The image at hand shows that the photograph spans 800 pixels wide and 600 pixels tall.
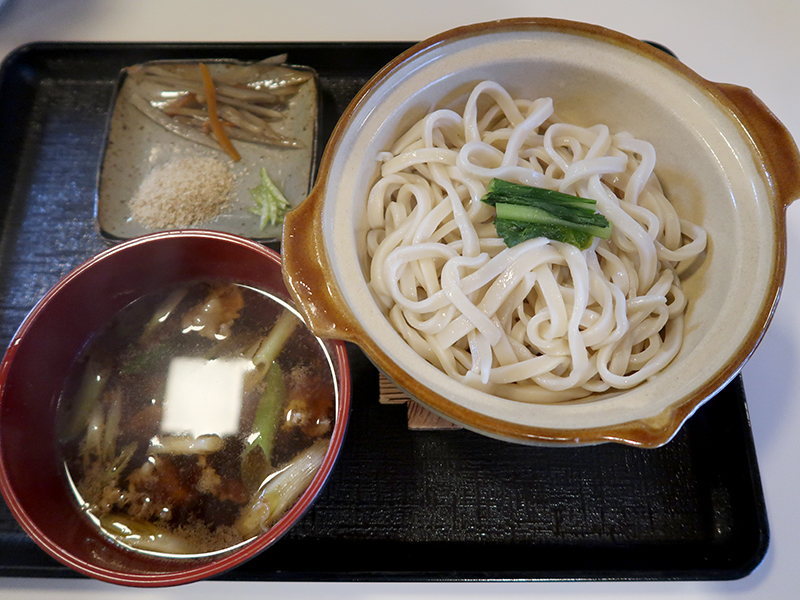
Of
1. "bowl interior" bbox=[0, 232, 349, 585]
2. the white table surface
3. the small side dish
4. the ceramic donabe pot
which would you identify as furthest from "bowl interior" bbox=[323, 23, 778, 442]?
the white table surface

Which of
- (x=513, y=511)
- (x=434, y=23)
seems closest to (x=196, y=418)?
(x=513, y=511)

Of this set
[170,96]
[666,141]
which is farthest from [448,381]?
[170,96]

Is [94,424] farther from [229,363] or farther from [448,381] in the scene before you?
[448,381]

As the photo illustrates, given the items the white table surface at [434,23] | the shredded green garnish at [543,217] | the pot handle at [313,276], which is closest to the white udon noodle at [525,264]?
the shredded green garnish at [543,217]

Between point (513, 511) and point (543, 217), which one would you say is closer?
point (543, 217)

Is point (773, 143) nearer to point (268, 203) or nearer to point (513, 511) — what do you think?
point (513, 511)

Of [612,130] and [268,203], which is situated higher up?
[612,130]

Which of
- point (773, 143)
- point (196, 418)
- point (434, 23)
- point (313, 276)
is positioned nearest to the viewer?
point (313, 276)

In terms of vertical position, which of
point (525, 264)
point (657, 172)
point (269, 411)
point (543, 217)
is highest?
point (657, 172)

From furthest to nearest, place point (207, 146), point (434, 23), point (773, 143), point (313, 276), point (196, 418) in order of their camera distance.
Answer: point (434, 23) < point (207, 146) < point (196, 418) < point (773, 143) < point (313, 276)
